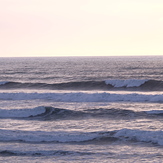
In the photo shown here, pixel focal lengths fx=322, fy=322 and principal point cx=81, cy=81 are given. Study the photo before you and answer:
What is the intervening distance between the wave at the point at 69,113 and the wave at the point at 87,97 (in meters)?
5.60

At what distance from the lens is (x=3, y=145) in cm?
1647

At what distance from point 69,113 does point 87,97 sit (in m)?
7.65

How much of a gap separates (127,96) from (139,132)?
45.0 feet

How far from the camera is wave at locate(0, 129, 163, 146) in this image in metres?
17.0

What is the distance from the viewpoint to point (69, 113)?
79.9 ft

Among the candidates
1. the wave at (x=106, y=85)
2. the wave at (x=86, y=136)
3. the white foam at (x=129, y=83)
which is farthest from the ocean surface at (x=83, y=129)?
the white foam at (x=129, y=83)

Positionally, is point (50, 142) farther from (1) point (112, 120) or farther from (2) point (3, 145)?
(1) point (112, 120)

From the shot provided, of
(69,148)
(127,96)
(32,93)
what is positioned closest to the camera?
(69,148)

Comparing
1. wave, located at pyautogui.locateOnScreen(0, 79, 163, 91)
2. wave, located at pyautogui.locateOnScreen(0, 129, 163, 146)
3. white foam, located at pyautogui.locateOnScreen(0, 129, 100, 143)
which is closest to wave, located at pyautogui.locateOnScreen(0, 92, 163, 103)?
wave, located at pyautogui.locateOnScreen(0, 79, 163, 91)

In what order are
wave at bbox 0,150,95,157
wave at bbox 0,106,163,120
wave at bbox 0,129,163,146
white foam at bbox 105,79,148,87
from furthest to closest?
white foam at bbox 105,79,148,87
wave at bbox 0,106,163,120
wave at bbox 0,129,163,146
wave at bbox 0,150,95,157

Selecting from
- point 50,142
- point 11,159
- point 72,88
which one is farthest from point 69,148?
point 72,88

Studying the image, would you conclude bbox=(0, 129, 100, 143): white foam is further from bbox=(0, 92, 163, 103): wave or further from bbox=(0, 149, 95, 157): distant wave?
bbox=(0, 92, 163, 103): wave

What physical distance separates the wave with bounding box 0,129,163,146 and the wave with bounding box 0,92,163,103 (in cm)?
1253

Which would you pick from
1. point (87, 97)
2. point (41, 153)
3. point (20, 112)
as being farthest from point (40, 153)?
point (87, 97)
